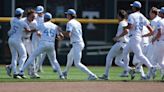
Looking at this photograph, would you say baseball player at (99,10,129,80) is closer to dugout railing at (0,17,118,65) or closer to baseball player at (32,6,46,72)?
baseball player at (32,6,46,72)

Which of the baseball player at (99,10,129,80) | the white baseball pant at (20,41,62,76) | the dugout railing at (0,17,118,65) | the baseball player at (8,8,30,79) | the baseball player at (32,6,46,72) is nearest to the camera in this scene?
the white baseball pant at (20,41,62,76)

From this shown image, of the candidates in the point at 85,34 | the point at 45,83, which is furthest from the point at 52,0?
the point at 45,83

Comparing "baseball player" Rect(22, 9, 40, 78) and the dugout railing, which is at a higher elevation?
"baseball player" Rect(22, 9, 40, 78)

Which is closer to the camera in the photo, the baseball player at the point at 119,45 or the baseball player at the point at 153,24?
the baseball player at the point at 153,24

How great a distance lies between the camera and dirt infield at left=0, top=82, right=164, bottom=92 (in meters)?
14.3

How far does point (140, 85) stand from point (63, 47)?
10275 millimetres

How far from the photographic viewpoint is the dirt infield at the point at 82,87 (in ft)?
47.0

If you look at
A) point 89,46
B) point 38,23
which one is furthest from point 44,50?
point 89,46

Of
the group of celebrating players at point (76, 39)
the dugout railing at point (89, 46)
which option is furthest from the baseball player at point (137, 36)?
the dugout railing at point (89, 46)

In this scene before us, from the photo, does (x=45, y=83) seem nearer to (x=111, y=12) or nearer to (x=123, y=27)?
(x=123, y=27)

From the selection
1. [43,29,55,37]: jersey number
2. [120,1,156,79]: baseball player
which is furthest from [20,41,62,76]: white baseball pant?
[120,1,156,79]: baseball player

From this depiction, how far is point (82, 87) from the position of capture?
14.9 meters

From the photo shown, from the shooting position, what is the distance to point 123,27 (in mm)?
17234

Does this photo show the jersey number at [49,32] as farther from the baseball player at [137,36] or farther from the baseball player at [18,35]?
the baseball player at [137,36]
